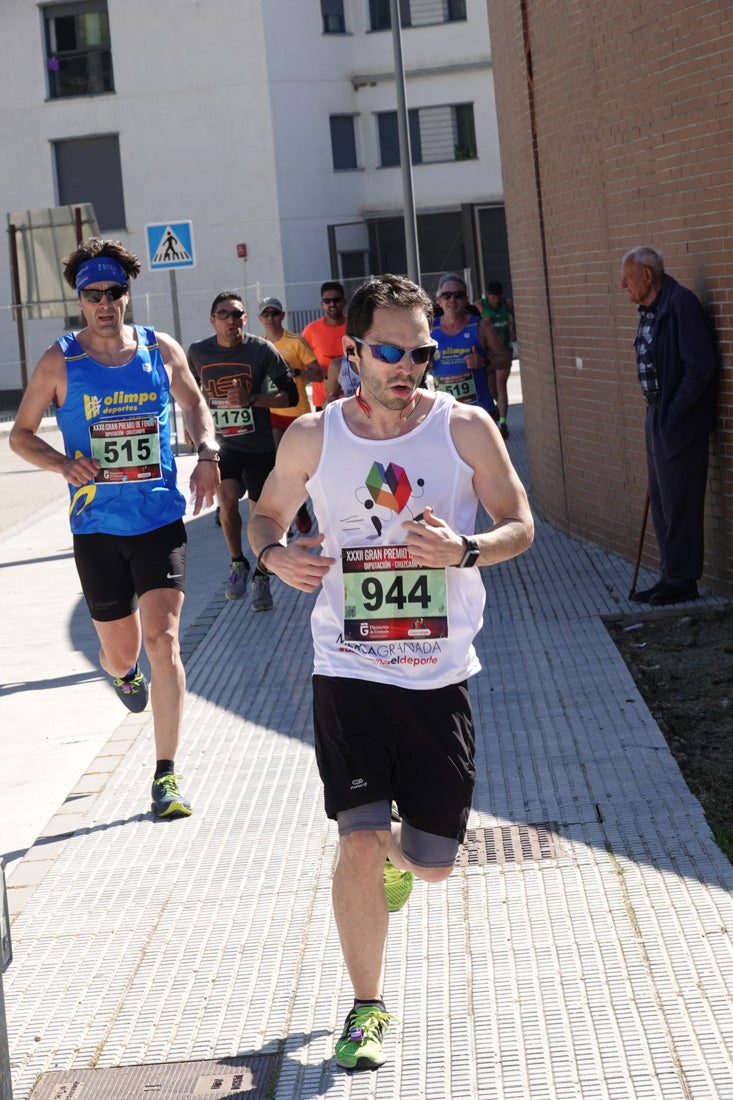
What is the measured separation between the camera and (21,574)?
42.8 ft

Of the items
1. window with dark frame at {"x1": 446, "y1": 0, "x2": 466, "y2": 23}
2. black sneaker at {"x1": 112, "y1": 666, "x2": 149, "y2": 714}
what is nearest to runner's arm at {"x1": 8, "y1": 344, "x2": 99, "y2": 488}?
black sneaker at {"x1": 112, "y1": 666, "x2": 149, "y2": 714}

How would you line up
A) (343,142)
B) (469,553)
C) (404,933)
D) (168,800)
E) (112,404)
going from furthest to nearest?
(343,142) < (112,404) < (168,800) < (404,933) < (469,553)

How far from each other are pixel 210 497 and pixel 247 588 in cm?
468

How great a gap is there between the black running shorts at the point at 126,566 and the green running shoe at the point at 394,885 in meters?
2.24

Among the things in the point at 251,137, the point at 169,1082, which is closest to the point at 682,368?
the point at 169,1082

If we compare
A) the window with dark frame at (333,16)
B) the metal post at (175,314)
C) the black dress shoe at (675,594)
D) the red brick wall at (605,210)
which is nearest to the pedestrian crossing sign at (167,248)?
the metal post at (175,314)

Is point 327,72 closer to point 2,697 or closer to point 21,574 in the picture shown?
point 21,574

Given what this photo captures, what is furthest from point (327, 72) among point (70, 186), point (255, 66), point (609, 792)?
point (609, 792)

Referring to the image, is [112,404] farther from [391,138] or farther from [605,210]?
[391,138]

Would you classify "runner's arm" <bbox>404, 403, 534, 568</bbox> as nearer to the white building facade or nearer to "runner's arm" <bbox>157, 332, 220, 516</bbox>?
"runner's arm" <bbox>157, 332, 220, 516</bbox>

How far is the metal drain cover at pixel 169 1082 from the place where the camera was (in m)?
3.94

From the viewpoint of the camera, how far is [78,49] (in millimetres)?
41656

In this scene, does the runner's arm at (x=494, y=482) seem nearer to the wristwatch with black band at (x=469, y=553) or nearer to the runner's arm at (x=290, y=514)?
the wristwatch with black band at (x=469, y=553)

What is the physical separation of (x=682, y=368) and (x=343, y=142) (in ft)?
118
